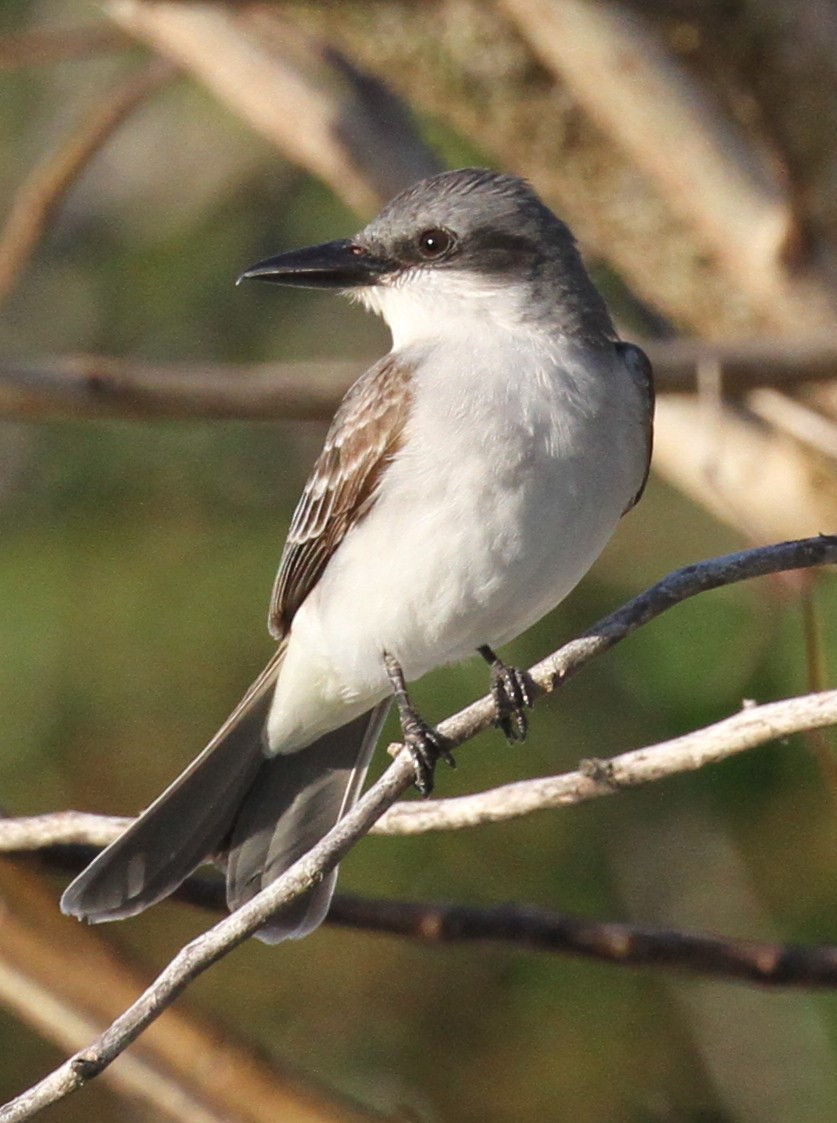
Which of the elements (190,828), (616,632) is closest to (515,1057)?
(190,828)

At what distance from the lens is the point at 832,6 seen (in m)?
5.34

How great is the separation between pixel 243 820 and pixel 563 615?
236cm

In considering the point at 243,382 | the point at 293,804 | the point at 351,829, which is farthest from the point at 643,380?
the point at 351,829

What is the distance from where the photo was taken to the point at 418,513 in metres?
4.03

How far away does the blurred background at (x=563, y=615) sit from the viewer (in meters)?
5.45

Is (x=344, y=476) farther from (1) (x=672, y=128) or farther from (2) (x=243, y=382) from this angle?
(1) (x=672, y=128)

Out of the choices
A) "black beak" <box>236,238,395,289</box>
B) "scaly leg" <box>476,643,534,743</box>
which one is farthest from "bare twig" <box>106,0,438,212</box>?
"scaly leg" <box>476,643,534,743</box>

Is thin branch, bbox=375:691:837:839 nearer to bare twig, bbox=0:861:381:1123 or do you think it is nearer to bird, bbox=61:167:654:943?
bird, bbox=61:167:654:943

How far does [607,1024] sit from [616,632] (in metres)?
3.15

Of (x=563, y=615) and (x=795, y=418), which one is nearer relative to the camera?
(x=795, y=418)

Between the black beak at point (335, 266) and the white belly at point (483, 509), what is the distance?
48 cm

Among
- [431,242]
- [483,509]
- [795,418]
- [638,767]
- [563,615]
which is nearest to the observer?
[638,767]

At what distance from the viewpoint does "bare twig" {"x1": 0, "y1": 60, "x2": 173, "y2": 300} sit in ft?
18.4

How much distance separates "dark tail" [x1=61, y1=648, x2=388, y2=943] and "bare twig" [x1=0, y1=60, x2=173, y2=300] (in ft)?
5.99
